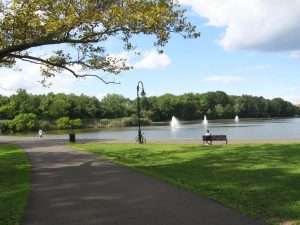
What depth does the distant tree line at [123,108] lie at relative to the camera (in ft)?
323

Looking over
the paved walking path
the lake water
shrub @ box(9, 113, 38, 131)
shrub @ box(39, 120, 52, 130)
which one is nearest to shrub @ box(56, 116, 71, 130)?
shrub @ box(39, 120, 52, 130)

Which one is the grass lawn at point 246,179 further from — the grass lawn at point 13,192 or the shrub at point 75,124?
the shrub at point 75,124

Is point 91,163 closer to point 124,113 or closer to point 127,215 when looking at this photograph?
point 127,215

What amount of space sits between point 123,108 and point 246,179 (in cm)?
12448

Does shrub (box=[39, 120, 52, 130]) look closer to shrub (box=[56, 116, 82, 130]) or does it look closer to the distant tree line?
the distant tree line

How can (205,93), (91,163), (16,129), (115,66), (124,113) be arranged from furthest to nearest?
(205,93) → (124,113) → (16,129) → (115,66) → (91,163)

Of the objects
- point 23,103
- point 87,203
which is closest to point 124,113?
point 23,103

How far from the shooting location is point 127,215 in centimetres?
733

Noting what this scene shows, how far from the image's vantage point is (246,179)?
11.1 metres

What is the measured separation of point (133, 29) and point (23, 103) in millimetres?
93102

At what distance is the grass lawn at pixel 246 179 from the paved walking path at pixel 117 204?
21.0 inches

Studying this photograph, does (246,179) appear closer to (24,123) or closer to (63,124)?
(24,123)

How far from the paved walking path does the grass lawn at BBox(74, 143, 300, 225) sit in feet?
1.75

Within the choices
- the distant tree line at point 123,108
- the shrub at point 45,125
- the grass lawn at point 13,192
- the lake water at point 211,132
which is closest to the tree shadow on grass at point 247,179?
the grass lawn at point 13,192
